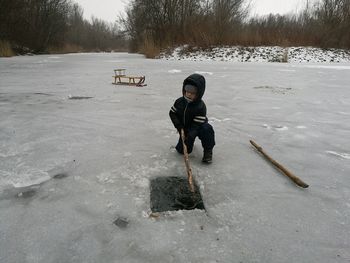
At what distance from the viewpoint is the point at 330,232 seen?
165 centimetres

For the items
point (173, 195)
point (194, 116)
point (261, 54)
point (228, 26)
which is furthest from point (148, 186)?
point (228, 26)

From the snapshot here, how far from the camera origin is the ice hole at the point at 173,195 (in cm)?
188

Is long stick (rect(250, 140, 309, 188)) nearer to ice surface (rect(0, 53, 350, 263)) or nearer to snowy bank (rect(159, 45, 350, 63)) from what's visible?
ice surface (rect(0, 53, 350, 263))

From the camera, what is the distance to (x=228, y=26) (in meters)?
17.7

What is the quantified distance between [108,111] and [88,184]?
2.26 metres

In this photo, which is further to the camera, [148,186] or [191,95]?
[191,95]

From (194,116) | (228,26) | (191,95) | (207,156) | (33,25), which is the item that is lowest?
(207,156)

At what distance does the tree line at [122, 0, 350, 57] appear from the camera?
667 inches

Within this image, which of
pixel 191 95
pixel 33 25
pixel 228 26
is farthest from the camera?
pixel 33 25

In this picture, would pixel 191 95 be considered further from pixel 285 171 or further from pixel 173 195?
pixel 285 171

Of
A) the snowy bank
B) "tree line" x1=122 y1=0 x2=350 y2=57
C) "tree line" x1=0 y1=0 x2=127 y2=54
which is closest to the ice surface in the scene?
the snowy bank

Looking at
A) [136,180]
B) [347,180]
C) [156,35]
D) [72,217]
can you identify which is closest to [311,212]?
[347,180]

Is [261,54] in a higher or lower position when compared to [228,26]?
lower

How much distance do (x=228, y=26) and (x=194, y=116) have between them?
16.9 metres
